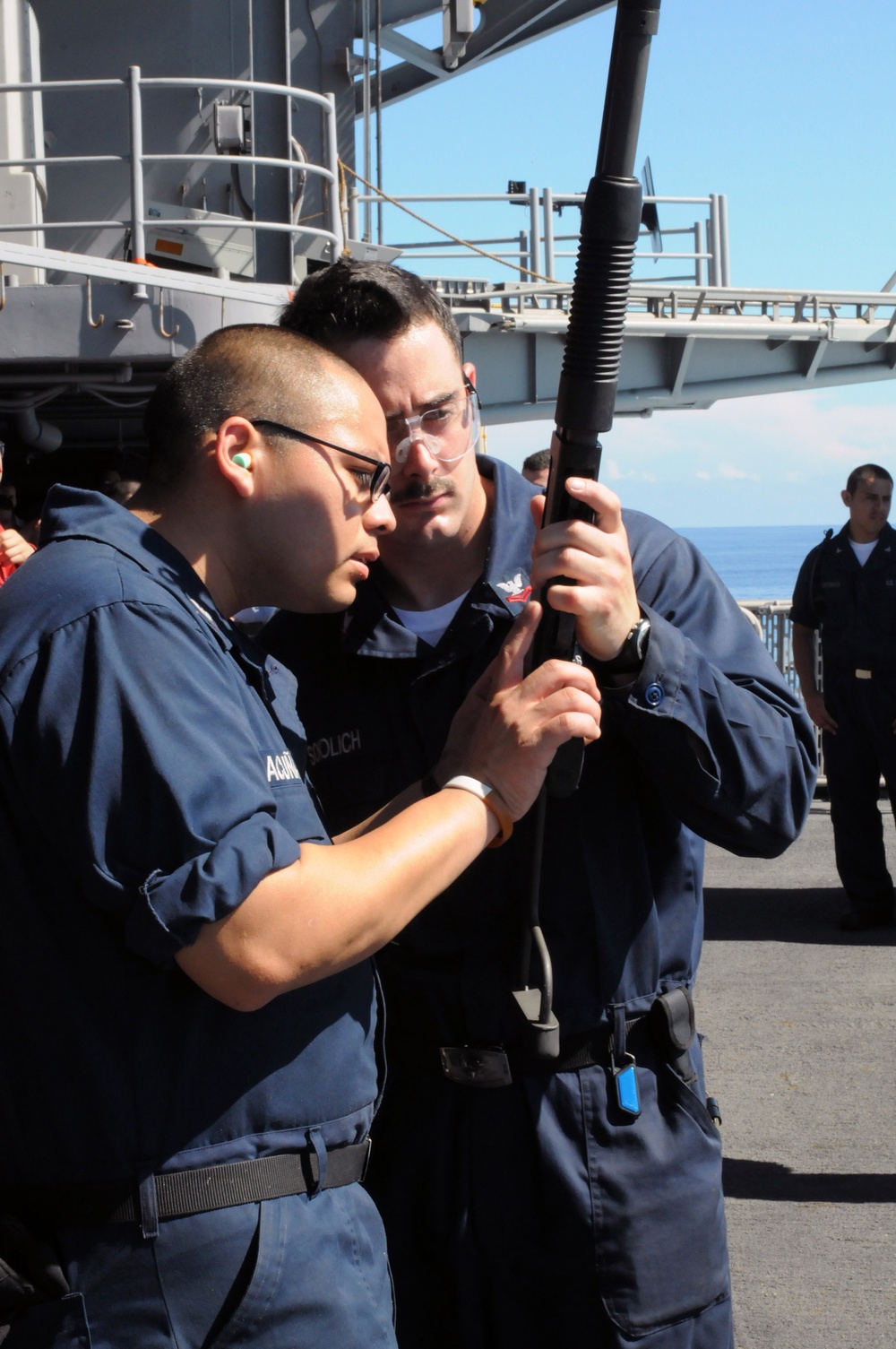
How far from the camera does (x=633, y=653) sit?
5.98ft

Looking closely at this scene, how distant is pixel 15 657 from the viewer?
1.46 metres

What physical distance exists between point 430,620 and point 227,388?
661mm

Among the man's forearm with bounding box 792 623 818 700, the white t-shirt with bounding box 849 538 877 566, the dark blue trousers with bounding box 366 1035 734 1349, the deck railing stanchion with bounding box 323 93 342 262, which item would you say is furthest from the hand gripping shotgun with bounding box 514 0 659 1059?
the deck railing stanchion with bounding box 323 93 342 262

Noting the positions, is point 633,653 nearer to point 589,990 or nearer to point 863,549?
point 589,990

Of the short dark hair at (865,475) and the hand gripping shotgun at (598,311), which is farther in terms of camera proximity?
the short dark hair at (865,475)

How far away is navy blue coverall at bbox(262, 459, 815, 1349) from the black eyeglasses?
355 millimetres

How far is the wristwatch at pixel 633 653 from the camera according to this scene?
1.82 m

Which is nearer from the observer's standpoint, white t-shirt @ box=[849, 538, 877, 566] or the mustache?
the mustache

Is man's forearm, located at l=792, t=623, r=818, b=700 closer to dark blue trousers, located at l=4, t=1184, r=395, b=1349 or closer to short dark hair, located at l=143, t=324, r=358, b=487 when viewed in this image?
short dark hair, located at l=143, t=324, r=358, b=487

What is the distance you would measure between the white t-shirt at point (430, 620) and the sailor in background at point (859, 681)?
5334mm

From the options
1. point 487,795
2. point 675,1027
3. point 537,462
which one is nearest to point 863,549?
point 537,462

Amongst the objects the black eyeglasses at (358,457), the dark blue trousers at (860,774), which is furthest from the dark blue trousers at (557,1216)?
the dark blue trousers at (860,774)

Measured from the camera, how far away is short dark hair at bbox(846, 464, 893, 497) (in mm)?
7461

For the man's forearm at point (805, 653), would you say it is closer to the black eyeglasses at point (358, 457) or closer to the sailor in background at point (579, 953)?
the sailor in background at point (579, 953)
